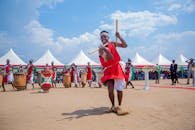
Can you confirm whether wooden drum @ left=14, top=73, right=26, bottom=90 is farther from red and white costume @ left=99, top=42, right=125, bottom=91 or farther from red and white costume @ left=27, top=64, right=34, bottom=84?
red and white costume @ left=99, top=42, right=125, bottom=91

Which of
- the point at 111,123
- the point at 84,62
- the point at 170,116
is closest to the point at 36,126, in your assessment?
the point at 111,123

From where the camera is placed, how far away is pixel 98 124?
4.62 m

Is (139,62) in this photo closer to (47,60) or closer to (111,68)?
Answer: (47,60)

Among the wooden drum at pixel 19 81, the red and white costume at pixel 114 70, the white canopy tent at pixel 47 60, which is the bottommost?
the wooden drum at pixel 19 81

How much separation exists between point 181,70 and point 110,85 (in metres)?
30.9

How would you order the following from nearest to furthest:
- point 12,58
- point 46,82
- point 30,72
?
point 46,82 < point 30,72 < point 12,58

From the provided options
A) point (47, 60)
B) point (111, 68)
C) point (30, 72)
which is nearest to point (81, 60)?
point (47, 60)

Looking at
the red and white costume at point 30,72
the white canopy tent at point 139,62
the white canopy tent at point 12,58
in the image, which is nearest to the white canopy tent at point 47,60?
the white canopy tent at point 12,58

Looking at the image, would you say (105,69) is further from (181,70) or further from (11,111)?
(181,70)

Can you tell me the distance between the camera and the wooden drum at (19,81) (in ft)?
47.7

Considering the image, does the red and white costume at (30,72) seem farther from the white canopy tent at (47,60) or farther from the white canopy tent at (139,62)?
the white canopy tent at (139,62)

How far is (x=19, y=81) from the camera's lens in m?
14.6

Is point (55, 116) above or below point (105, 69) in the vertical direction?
below

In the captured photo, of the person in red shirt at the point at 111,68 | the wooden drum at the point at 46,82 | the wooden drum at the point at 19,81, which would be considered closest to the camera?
the person in red shirt at the point at 111,68
